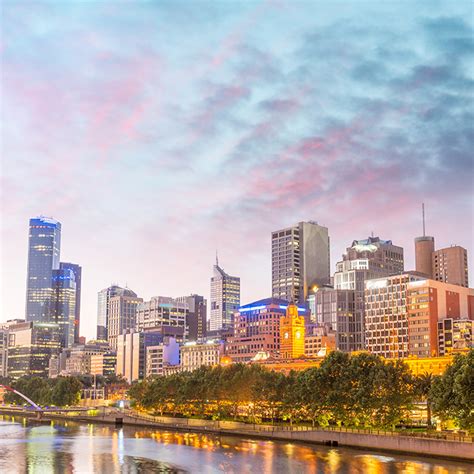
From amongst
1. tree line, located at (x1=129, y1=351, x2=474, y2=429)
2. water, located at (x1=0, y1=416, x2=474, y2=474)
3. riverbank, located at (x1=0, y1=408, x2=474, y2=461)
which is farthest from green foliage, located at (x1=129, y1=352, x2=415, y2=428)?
water, located at (x1=0, y1=416, x2=474, y2=474)

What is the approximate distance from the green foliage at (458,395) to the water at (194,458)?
6.74 meters

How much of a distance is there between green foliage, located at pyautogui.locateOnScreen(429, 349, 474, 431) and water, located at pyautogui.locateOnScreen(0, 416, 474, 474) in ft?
22.1

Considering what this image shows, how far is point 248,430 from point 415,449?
2107 inches

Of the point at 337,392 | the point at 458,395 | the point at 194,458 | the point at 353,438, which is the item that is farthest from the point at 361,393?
the point at 194,458

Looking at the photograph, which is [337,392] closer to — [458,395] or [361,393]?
[361,393]

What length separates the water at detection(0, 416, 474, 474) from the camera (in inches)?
4166

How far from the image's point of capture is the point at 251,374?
183 m

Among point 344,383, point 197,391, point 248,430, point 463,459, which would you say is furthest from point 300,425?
point 463,459

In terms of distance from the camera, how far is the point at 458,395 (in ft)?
356

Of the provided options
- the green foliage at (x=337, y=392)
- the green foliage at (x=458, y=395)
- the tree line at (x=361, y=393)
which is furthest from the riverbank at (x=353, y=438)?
the green foliage at (x=337, y=392)

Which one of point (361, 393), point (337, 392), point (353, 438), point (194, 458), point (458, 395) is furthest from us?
point (337, 392)

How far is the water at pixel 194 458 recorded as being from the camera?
105812 mm

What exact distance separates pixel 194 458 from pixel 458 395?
142ft

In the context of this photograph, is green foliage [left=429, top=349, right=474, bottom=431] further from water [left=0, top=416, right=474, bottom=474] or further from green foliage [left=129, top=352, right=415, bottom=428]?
green foliage [left=129, top=352, right=415, bottom=428]
